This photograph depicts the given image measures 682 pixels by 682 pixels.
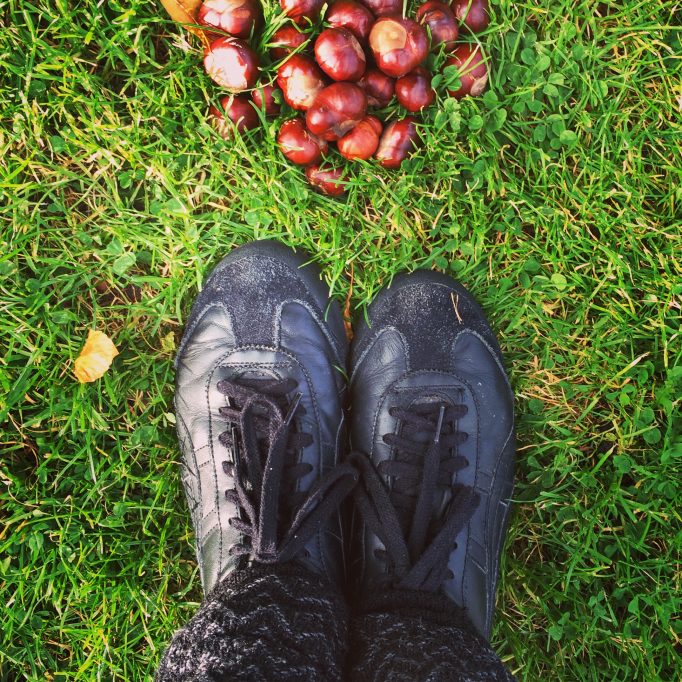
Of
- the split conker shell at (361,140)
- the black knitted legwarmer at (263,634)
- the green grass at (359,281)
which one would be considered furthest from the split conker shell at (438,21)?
the black knitted legwarmer at (263,634)

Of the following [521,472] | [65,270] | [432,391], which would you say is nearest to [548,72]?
[432,391]

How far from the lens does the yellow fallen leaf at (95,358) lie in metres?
2.14

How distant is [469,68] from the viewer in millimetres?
1978

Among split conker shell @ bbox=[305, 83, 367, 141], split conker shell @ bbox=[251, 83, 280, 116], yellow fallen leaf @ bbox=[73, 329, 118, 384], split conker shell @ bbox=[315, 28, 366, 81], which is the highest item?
split conker shell @ bbox=[315, 28, 366, 81]

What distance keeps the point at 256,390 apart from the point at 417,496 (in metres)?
0.59

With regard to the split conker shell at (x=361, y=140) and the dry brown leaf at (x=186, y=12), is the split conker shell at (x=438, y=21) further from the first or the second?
the dry brown leaf at (x=186, y=12)

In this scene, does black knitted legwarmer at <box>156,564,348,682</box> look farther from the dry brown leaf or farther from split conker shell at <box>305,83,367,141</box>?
the dry brown leaf

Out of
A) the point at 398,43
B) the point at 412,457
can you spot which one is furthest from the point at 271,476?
the point at 398,43

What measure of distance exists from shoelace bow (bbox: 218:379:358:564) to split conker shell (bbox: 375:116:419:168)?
744mm

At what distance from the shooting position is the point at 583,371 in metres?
2.17

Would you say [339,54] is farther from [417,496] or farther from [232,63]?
[417,496]

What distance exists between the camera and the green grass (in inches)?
82.3

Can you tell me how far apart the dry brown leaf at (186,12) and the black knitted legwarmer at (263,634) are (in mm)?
1520

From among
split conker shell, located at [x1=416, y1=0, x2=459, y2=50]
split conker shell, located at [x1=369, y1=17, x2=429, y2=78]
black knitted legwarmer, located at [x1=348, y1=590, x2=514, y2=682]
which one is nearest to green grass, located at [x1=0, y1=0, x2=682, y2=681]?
split conker shell, located at [x1=416, y1=0, x2=459, y2=50]
